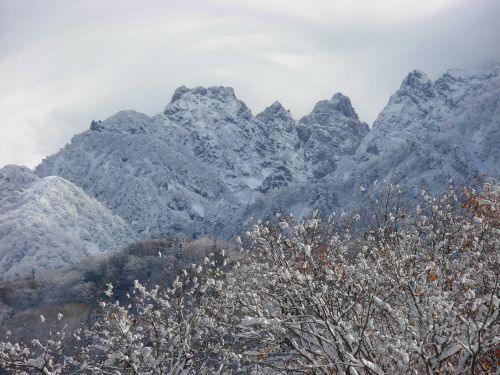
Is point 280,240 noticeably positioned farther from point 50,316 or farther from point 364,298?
point 50,316

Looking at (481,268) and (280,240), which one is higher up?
(280,240)

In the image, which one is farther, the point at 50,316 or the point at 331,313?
the point at 50,316

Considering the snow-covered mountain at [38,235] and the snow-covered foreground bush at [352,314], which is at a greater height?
the snow-covered mountain at [38,235]

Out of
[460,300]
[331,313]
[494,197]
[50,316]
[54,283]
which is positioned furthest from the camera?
[54,283]

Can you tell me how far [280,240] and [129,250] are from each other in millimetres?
133506

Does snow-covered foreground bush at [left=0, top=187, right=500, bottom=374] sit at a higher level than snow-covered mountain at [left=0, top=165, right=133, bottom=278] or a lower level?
lower

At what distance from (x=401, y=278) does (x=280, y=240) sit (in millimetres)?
2425

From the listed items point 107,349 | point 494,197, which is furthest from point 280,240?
point 494,197

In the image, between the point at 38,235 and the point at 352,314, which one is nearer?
the point at 352,314

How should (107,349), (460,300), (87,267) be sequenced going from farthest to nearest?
(87,267) → (107,349) → (460,300)

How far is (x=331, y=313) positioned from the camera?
930 cm

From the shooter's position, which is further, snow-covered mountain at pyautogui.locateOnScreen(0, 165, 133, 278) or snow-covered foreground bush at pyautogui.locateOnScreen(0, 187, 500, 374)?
snow-covered mountain at pyautogui.locateOnScreen(0, 165, 133, 278)

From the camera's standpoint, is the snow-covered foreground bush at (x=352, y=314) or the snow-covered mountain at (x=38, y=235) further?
the snow-covered mountain at (x=38, y=235)

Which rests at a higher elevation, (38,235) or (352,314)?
(38,235)
